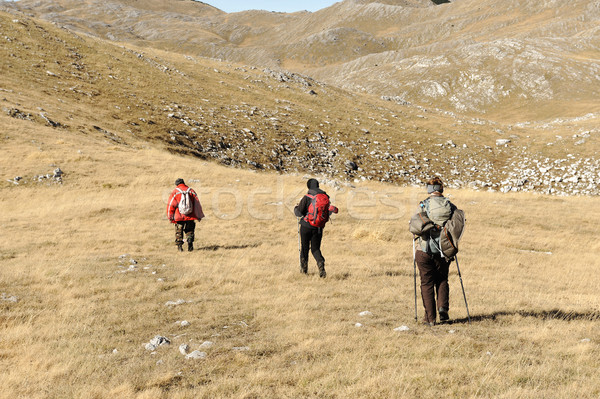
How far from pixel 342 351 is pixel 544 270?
37.0 ft

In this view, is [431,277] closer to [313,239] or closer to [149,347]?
[313,239]

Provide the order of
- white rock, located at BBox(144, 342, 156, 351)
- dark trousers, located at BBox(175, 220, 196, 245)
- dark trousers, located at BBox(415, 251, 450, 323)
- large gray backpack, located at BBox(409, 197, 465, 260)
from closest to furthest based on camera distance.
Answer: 1. white rock, located at BBox(144, 342, 156, 351)
2. large gray backpack, located at BBox(409, 197, 465, 260)
3. dark trousers, located at BBox(415, 251, 450, 323)
4. dark trousers, located at BBox(175, 220, 196, 245)

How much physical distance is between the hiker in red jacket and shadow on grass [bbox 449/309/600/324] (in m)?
9.22

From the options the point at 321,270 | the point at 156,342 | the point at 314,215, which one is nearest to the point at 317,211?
the point at 314,215

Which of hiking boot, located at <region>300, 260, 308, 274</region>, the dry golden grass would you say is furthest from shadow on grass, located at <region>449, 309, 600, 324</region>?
hiking boot, located at <region>300, 260, 308, 274</region>

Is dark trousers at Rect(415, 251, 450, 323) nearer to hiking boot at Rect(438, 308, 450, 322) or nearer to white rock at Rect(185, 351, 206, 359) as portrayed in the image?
hiking boot at Rect(438, 308, 450, 322)

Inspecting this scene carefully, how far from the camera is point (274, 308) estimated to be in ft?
29.0

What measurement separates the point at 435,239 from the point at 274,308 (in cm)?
344

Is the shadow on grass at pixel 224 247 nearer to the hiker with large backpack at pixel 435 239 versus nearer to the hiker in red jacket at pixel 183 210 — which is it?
the hiker in red jacket at pixel 183 210

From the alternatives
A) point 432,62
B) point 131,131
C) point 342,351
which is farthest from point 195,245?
point 432,62

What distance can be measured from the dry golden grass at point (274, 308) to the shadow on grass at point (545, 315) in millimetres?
56

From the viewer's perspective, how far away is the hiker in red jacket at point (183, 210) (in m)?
14.5

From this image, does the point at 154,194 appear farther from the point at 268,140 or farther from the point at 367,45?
the point at 367,45

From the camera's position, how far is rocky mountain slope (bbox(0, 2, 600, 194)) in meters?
37.6
